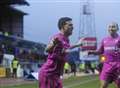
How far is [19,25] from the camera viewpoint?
6556cm

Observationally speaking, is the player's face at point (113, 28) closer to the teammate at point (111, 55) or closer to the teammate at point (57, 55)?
the teammate at point (111, 55)

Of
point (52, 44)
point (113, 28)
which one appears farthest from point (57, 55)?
point (113, 28)

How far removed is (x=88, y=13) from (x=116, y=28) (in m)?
71.9

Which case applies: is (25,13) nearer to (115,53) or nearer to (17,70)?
(17,70)

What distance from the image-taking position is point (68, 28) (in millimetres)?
8539

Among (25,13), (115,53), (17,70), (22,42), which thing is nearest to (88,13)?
(25,13)

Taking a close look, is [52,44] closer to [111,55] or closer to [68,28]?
[68,28]

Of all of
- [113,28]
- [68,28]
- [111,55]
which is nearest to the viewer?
[68,28]

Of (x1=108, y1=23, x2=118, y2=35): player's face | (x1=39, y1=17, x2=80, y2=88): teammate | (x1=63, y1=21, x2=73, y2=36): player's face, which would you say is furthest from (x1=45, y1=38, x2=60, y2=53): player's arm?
(x1=108, y1=23, x2=118, y2=35): player's face

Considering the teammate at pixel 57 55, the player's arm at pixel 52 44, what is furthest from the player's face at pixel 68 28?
the player's arm at pixel 52 44

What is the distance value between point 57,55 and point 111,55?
3.29m

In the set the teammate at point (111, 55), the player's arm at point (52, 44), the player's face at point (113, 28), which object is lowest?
the teammate at point (111, 55)

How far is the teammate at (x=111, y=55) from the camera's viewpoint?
459 inches

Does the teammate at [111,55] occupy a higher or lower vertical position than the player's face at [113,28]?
lower
